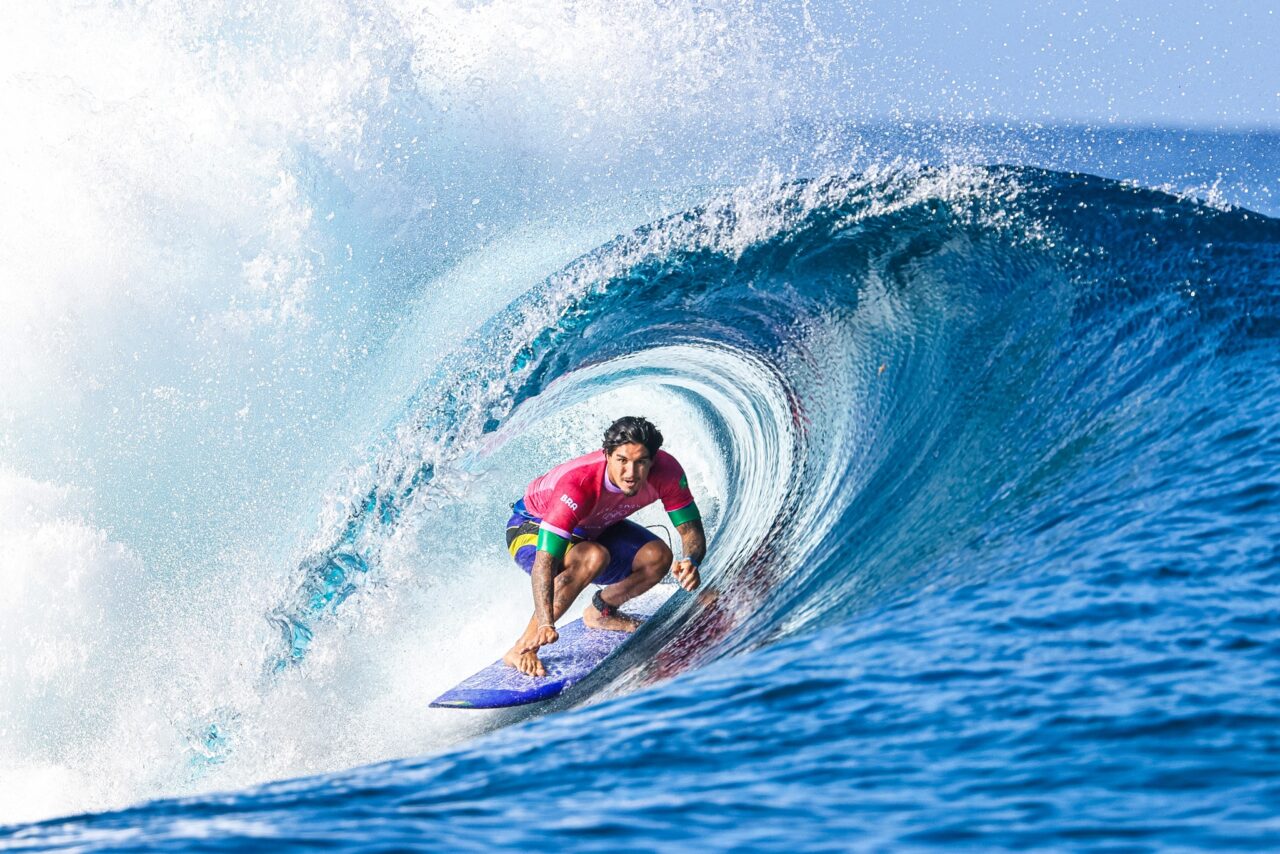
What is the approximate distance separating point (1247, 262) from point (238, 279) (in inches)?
309

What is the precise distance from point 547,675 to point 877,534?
186cm

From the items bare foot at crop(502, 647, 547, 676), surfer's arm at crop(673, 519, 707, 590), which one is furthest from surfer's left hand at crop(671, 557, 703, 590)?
bare foot at crop(502, 647, 547, 676)

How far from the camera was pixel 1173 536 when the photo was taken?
3842 mm

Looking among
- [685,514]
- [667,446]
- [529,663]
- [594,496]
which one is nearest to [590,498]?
[594,496]

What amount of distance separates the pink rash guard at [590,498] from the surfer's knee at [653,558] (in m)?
0.21

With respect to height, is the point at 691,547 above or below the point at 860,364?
below

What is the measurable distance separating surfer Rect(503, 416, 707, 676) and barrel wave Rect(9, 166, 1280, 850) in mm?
317

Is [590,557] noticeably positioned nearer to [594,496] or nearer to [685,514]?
[594,496]

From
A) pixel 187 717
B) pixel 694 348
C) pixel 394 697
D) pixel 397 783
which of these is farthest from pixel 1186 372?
pixel 187 717

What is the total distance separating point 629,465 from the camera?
17.4 ft

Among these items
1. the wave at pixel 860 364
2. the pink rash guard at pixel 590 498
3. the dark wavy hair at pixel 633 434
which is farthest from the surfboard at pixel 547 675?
the dark wavy hair at pixel 633 434

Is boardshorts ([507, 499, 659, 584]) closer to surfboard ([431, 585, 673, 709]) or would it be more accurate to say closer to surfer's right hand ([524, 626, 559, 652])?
surfboard ([431, 585, 673, 709])

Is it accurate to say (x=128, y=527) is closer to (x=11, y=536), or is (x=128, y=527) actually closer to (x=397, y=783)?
(x=11, y=536)

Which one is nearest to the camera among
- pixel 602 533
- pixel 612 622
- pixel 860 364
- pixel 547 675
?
pixel 547 675
